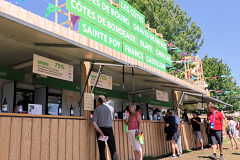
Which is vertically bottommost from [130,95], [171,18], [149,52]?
[130,95]

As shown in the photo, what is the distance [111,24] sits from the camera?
752cm

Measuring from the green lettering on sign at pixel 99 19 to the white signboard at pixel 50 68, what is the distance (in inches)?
57.7

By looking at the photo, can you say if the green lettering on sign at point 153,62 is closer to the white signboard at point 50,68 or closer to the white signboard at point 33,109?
the white signboard at point 50,68

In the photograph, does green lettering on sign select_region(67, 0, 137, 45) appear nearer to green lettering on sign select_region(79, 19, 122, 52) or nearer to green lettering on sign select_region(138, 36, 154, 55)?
green lettering on sign select_region(79, 19, 122, 52)

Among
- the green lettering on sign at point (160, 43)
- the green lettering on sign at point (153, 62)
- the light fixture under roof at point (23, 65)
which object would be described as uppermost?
the green lettering on sign at point (160, 43)

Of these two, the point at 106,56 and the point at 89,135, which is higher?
the point at 106,56

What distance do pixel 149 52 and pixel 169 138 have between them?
3707mm

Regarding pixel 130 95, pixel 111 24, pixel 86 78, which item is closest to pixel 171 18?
pixel 130 95

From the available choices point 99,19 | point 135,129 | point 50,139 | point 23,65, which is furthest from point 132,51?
point 50,139

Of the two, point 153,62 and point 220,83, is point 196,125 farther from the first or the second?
point 220,83

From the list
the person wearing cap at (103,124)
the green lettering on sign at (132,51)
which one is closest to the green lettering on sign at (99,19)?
the green lettering on sign at (132,51)

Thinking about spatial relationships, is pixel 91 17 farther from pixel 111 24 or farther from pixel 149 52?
pixel 149 52

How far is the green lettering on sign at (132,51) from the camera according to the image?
Answer: 7932 millimetres

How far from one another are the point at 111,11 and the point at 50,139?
486cm
